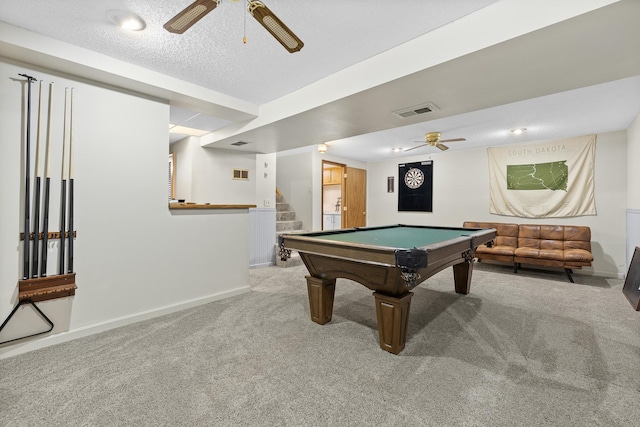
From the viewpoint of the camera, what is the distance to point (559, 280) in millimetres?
4211

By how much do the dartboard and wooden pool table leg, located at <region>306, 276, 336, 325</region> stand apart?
4755 mm

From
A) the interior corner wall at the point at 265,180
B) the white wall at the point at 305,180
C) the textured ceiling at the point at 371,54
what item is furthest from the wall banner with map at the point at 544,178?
the interior corner wall at the point at 265,180

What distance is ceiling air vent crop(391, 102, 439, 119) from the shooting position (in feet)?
8.89

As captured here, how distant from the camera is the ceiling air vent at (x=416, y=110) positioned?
271 centimetres

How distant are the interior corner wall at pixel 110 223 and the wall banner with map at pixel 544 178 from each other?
5.39m

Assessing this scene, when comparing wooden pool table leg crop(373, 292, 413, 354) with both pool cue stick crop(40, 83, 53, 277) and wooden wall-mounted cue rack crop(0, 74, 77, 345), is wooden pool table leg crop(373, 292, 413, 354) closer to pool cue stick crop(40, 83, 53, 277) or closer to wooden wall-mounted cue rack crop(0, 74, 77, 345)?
wooden wall-mounted cue rack crop(0, 74, 77, 345)

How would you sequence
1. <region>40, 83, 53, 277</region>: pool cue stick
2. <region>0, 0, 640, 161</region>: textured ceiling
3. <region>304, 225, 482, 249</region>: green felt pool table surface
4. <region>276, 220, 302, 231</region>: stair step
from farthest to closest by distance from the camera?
1. <region>276, 220, 302, 231</region>: stair step
2. <region>304, 225, 482, 249</region>: green felt pool table surface
3. <region>40, 83, 53, 277</region>: pool cue stick
4. <region>0, 0, 640, 161</region>: textured ceiling

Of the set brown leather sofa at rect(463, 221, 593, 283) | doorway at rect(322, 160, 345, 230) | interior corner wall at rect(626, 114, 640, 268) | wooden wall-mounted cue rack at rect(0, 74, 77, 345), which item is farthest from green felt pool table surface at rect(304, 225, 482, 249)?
doorway at rect(322, 160, 345, 230)

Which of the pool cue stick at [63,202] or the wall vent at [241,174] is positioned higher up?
the wall vent at [241,174]

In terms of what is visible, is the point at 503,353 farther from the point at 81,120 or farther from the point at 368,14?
the point at 81,120

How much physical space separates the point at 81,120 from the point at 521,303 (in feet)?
15.6

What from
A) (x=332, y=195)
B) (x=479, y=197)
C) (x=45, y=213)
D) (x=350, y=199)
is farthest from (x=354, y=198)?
(x=45, y=213)

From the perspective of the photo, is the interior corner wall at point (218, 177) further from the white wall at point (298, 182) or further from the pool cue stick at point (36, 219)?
the pool cue stick at point (36, 219)

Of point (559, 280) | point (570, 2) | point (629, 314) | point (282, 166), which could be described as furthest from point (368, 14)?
point (282, 166)
